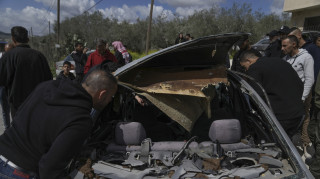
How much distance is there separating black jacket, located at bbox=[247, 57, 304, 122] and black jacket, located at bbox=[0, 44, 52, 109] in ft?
10.1

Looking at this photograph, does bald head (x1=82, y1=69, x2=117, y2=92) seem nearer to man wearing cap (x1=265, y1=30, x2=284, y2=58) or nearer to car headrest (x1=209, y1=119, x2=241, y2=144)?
car headrest (x1=209, y1=119, x2=241, y2=144)

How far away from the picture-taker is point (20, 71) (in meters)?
3.39

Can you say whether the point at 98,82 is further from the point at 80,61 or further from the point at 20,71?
the point at 80,61

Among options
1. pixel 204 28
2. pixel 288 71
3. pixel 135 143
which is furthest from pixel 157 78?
pixel 204 28

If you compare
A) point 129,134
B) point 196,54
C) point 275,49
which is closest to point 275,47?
point 275,49

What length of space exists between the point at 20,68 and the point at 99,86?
92.8 inches

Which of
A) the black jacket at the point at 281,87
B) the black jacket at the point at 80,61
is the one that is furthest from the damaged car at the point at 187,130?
the black jacket at the point at 80,61

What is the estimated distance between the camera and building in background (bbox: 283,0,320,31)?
15.6 meters

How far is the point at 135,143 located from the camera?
2166 mm

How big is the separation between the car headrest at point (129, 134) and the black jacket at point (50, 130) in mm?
624

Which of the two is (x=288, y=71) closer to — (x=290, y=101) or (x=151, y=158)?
(x=290, y=101)

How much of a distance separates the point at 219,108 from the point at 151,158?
1.80 metres

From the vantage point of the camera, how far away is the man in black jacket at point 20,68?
11.0 ft

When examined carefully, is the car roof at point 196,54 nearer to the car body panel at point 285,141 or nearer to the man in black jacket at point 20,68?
the car body panel at point 285,141
